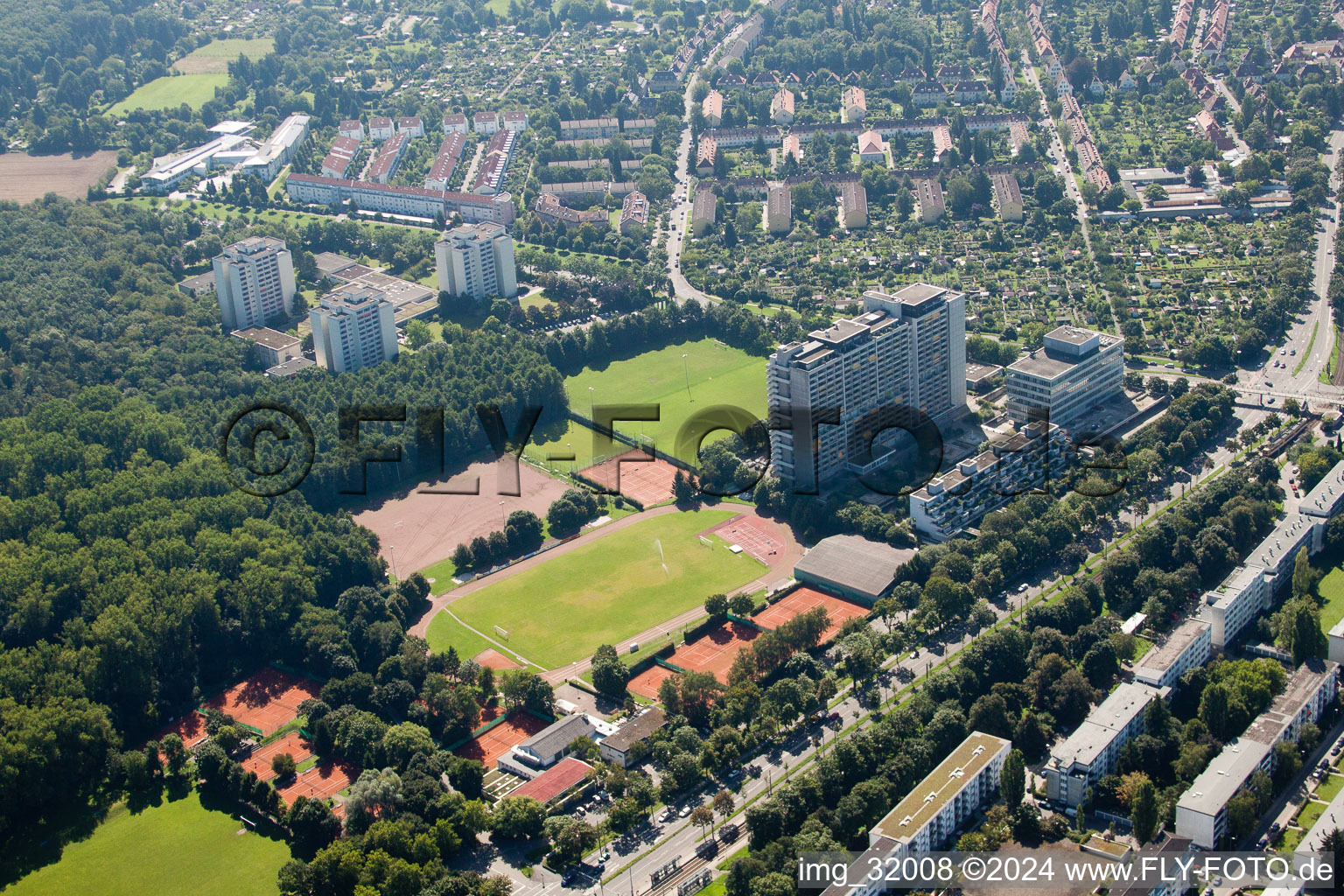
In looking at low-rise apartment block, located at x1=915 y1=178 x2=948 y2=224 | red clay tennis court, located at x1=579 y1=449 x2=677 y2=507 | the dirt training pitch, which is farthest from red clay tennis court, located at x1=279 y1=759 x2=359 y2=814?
low-rise apartment block, located at x1=915 y1=178 x2=948 y2=224

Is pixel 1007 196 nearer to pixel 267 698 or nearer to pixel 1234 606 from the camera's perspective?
pixel 1234 606

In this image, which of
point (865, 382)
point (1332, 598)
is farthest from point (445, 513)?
point (1332, 598)

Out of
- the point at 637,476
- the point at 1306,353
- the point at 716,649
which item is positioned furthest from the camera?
the point at 1306,353

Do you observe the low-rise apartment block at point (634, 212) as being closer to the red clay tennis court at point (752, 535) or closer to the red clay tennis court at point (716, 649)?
the red clay tennis court at point (752, 535)

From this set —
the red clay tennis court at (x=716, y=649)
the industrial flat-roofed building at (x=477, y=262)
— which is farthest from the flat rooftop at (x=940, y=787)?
the industrial flat-roofed building at (x=477, y=262)

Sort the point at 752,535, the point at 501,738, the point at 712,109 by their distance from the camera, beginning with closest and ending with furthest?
the point at 501,738 < the point at 752,535 < the point at 712,109

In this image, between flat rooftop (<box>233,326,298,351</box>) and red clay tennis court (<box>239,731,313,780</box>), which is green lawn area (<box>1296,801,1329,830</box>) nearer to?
red clay tennis court (<box>239,731,313,780</box>)

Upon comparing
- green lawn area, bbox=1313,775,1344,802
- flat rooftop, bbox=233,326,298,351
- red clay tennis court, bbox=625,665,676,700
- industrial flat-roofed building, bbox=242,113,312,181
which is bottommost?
red clay tennis court, bbox=625,665,676,700
